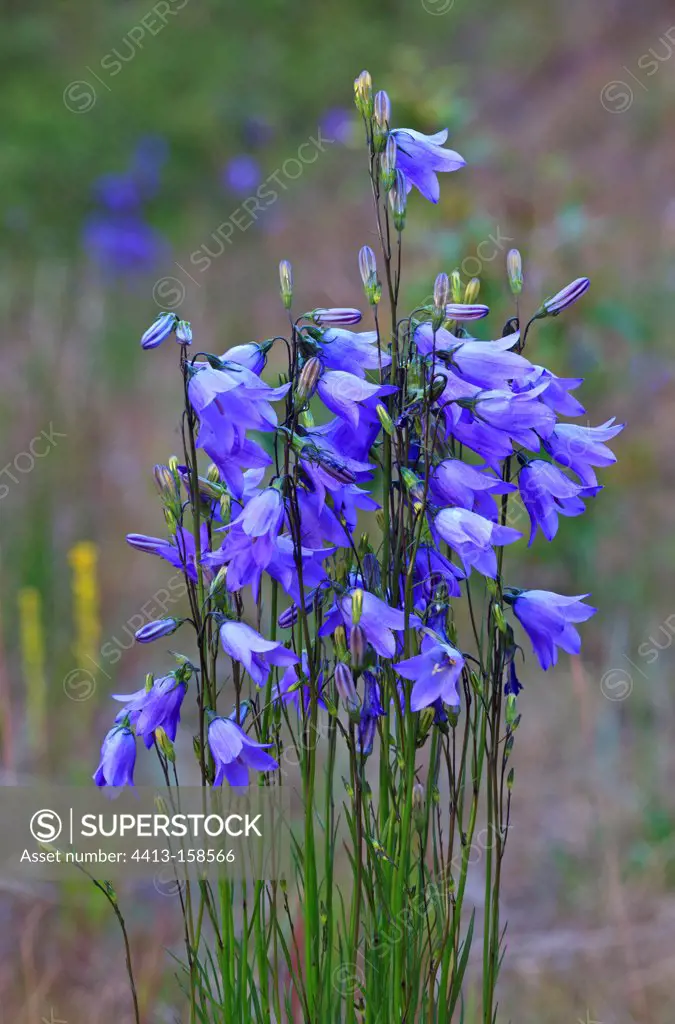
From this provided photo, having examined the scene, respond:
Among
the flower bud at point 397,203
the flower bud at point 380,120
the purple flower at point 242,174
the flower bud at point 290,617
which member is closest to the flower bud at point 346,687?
the flower bud at point 290,617

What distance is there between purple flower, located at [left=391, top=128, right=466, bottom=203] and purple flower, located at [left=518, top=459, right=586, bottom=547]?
35cm

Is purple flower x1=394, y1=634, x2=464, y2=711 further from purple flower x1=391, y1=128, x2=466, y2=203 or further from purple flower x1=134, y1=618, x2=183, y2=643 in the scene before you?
purple flower x1=391, y1=128, x2=466, y2=203

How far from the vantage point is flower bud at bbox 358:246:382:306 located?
1.23 m

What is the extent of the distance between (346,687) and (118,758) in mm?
328

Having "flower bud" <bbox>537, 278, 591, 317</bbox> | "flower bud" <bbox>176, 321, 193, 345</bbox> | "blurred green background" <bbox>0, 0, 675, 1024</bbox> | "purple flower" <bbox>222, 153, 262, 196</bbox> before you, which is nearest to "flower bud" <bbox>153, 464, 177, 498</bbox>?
"flower bud" <bbox>176, 321, 193, 345</bbox>

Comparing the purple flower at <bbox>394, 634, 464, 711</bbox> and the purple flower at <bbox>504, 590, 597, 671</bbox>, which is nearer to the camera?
the purple flower at <bbox>394, 634, 464, 711</bbox>

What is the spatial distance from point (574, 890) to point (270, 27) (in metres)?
8.00

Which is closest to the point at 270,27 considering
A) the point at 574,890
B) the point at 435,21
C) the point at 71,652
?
the point at 435,21

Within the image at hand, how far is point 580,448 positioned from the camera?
1322 mm

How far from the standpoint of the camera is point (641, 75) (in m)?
8.22

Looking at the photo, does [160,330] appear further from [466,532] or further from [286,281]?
[466,532]

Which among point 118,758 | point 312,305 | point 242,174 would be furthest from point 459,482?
point 242,174

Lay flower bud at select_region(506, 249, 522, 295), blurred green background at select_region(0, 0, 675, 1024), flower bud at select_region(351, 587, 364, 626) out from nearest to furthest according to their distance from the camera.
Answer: flower bud at select_region(351, 587, 364, 626)
flower bud at select_region(506, 249, 522, 295)
blurred green background at select_region(0, 0, 675, 1024)

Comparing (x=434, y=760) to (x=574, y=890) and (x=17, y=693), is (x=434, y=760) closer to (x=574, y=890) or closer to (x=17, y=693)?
(x=574, y=890)
